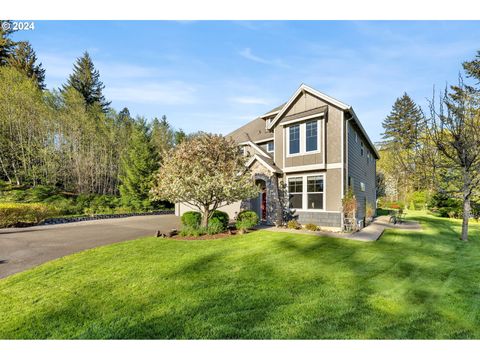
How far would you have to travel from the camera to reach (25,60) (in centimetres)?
3094

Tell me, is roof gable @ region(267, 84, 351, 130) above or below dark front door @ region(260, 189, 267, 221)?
above

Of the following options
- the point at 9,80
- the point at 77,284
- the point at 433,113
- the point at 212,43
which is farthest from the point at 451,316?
the point at 9,80

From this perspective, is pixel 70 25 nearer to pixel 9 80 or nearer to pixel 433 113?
pixel 433 113

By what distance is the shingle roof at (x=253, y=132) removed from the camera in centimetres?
1643

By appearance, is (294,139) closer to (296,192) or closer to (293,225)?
(296,192)

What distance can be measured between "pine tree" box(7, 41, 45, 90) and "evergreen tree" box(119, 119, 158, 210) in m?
20.4

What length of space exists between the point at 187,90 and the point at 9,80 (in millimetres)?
19223

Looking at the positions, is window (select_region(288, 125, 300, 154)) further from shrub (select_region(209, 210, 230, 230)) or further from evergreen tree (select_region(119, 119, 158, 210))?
evergreen tree (select_region(119, 119, 158, 210))

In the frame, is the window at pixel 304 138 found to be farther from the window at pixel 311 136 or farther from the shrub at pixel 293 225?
the shrub at pixel 293 225

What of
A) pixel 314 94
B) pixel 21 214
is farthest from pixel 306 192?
pixel 21 214

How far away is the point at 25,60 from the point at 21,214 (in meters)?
32.6

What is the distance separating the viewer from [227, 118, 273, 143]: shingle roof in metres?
16.4

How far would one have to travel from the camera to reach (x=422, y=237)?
9305 mm

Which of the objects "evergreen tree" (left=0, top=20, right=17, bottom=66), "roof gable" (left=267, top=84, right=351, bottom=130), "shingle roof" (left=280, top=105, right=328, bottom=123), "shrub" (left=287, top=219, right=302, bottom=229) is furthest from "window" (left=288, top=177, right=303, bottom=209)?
"evergreen tree" (left=0, top=20, right=17, bottom=66)
